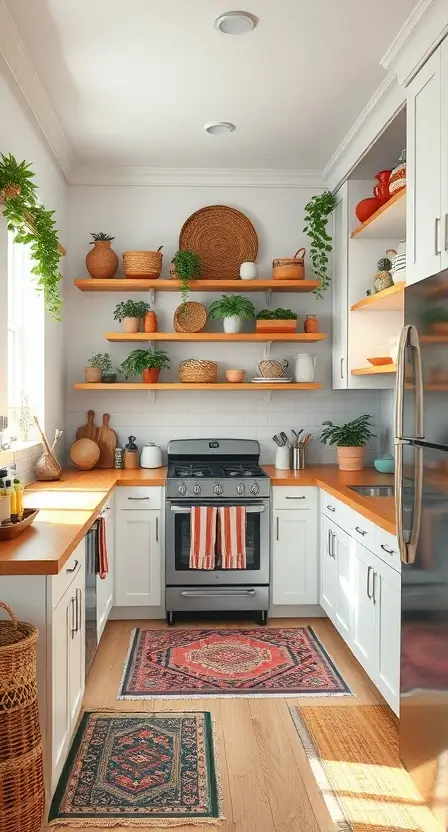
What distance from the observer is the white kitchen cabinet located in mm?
4418

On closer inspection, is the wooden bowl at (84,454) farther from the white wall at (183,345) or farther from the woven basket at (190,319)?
the woven basket at (190,319)

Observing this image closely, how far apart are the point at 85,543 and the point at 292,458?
210cm

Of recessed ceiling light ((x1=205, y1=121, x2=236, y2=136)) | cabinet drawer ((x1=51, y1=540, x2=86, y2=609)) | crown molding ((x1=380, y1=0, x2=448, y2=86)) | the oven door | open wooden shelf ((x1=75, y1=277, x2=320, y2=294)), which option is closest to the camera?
cabinet drawer ((x1=51, y1=540, x2=86, y2=609))

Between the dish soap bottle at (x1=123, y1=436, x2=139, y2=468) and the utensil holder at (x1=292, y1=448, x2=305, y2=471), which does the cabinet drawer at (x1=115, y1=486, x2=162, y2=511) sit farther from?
the utensil holder at (x1=292, y1=448, x2=305, y2=471)

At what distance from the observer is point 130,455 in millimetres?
4852

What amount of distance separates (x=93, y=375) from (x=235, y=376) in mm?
933

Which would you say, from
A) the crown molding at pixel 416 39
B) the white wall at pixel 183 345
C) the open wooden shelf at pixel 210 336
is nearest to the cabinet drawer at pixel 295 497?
the white wall at pixel 183 345

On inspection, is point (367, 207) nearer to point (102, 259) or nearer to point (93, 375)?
point (102, 259)

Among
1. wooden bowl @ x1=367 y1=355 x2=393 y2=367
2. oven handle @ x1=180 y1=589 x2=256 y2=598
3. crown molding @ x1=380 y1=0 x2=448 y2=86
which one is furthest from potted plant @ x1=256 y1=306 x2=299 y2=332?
crown molding @ x1=380 y1=0 x2=448 y2=86

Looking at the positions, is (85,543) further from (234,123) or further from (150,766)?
(234,123)

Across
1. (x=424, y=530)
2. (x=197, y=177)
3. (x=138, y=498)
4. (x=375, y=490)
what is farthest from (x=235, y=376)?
(x=424, y=530)

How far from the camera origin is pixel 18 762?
6.81 ft

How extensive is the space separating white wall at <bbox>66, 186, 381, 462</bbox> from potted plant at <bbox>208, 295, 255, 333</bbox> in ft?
0.78

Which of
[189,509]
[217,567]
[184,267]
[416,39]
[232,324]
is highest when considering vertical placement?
[416,39]
